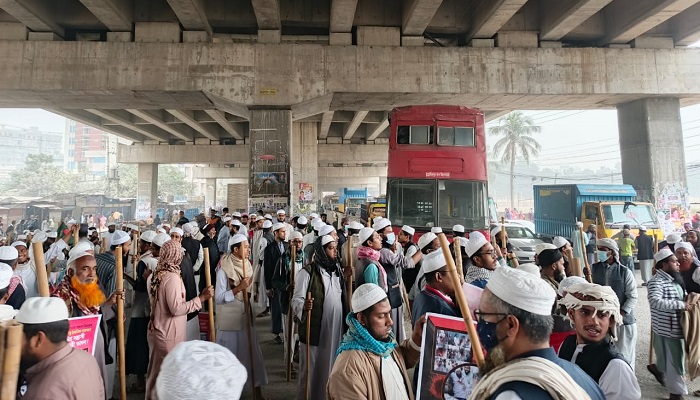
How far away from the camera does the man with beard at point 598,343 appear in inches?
81.7

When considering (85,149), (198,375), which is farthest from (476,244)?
(85,149)

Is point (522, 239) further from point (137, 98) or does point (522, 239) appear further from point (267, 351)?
point (137, 98)

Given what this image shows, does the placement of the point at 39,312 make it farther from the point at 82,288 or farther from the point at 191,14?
the point at 191,14

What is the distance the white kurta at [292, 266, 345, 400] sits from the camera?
3.91m

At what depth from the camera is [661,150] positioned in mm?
12477

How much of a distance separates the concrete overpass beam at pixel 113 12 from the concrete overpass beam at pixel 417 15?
7679 millimetres

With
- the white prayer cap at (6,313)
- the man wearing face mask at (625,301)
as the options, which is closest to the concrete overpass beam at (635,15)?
the man wearing face mask at (625,301)

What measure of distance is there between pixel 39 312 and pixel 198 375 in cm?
123

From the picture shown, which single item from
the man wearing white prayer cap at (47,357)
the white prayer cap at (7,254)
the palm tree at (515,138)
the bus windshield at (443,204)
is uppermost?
the palm tree at (515,138)

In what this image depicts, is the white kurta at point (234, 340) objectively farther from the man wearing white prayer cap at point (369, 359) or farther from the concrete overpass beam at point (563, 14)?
the concrete overpass beam at point (563, 14)

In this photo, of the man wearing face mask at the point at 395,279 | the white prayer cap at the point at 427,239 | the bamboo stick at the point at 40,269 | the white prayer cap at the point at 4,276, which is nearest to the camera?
the bamboo stick at the point at 40,269

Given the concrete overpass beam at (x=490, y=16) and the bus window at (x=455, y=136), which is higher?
the concrete overpass beam at (x=490, y=16)

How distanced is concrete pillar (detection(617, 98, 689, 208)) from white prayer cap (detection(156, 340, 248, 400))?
15.2 metres

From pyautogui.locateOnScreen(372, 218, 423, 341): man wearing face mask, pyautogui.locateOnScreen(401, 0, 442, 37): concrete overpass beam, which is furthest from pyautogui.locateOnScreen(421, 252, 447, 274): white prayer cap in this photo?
pyautogui.locateOnScreen(401, 0, 442, 37): concrete overpass beam
